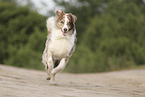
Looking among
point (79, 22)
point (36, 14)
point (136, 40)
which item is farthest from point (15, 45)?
point (79, 22)

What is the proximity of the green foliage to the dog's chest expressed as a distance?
12089mm

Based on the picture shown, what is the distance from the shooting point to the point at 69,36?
6.54 metres

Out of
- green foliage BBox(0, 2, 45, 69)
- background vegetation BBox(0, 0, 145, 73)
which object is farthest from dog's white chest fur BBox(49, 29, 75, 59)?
green foliage BBox(0, 2, 45, 69)

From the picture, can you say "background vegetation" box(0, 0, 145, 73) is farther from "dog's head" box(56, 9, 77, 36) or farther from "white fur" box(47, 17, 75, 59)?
"dog's head" box(56, 9, 77, 36)

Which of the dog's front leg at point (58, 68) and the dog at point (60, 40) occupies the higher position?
the dog at point (60, 40)

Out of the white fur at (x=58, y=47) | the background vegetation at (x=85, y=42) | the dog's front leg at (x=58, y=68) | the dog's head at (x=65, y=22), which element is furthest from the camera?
the background vegetation at (x=85, y=42)

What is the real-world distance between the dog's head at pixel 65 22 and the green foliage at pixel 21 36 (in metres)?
12.4

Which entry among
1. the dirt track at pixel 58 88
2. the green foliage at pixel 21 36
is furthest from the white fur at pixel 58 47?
the green foliage at pixel 21 36

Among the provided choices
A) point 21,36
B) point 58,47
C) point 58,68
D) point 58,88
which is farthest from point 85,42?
point 58,88

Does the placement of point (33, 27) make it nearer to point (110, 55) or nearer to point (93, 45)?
point (93, 45)

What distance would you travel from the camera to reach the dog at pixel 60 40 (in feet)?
20.9

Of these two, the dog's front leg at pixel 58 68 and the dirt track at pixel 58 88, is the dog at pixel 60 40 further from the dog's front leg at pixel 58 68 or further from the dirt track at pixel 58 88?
the dirt track at pixel 58 88

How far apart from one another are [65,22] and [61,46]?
1.99 feet

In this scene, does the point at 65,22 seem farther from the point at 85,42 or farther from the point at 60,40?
the point at 85,42
